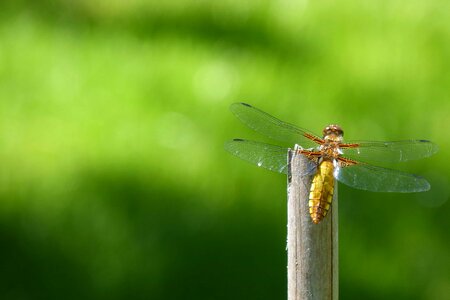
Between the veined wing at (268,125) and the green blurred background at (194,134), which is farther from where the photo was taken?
the green blurred background at (194,134)

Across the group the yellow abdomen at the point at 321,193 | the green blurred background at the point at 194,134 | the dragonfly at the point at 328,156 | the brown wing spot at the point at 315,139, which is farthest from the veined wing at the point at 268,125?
the green blurred background at the point at 194,134

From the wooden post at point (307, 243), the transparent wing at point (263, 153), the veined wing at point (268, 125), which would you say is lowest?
the wooden post at point (307, 243)

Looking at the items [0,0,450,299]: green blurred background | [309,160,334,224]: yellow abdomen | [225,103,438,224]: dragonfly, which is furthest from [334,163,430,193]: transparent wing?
[0,0,450,299]: green blurred background

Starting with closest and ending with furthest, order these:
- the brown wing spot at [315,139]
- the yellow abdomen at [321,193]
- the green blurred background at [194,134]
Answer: the yellow abdomen at [321,193] → the brown wing spot at [315,139] → the green blurred background at [194,134]

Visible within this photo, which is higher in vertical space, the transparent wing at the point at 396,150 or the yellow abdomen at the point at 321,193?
the transparent wing at the point at 396,150

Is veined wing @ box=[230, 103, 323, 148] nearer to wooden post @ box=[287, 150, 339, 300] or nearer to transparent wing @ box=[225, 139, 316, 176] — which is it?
transparent wing @ box=[225, 139, 316, 176]

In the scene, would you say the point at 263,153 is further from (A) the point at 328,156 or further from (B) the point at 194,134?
(B) the point at 194,134

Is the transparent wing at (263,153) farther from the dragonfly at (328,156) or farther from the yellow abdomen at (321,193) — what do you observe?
the yellow abdomen at (321,193)

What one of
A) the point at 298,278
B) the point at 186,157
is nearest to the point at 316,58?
the point at 186,157
